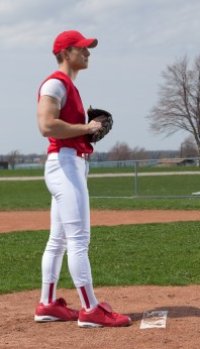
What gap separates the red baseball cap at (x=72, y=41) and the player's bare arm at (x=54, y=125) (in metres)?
0.44

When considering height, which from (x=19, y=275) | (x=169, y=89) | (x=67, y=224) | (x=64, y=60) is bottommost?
(x=19, y=275)

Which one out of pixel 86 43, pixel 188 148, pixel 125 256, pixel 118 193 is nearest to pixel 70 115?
pixel 86 43

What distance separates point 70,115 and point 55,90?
0.25 m

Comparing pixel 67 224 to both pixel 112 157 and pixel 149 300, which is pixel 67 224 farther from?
pixel 112 157

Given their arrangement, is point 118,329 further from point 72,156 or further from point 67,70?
point 67,70

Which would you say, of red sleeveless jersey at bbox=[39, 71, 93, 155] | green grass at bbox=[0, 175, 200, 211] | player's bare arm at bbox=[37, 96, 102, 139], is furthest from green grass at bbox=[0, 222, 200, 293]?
green grass at bbox=[0, 175, 200, 211]

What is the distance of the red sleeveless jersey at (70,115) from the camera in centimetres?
487

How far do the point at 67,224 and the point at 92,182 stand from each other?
1092 inches

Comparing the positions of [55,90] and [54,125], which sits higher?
[55,90]

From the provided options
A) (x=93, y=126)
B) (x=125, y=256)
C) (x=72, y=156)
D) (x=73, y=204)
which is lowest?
(x=125, y=256)

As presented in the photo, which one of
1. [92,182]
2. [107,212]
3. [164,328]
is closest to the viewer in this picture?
[164,328]

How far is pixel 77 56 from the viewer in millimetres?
4930

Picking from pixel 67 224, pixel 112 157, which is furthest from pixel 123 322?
pixel 112 157

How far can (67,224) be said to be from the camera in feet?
15.9
